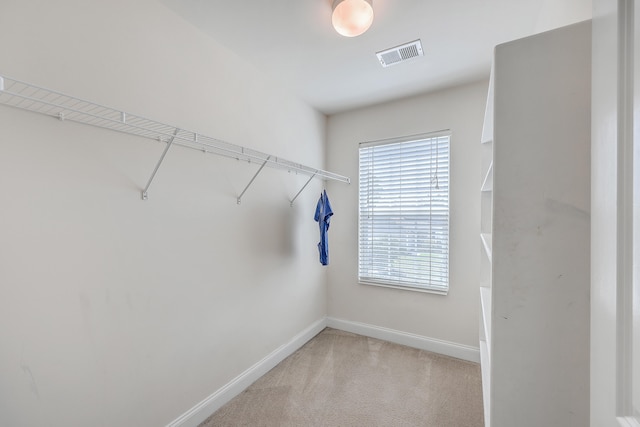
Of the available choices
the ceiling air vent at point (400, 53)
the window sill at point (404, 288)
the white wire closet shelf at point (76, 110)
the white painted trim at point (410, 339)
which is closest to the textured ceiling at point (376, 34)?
the ceiling air vent at point (400, 53)

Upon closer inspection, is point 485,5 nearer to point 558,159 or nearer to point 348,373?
point 558,159

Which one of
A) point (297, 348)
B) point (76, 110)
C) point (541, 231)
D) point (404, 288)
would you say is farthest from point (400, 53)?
point (297, 348)

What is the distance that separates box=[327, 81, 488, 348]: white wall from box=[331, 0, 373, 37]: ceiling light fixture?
140 centimetres

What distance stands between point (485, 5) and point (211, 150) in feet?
6.09

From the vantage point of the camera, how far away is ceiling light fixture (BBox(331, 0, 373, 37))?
4.88 feet

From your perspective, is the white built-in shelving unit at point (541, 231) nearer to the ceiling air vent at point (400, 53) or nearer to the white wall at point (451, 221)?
the ceiling air vent at point (400, 53)

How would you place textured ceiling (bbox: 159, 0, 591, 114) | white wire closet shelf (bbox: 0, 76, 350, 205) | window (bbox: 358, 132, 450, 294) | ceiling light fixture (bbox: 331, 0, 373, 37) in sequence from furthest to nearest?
window (bbox: 358, 132, 450, 294) → textured ceiling (bbox: 159, 0, 591, 114) → ceiling light fixture (bbox: 331, 0, 373, 37) → white wire closet shelf (bbox: 0, 76, 350, 205)

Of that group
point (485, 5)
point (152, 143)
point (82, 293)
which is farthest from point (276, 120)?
point (82, 293)

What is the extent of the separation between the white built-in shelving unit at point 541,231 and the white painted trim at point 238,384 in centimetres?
167

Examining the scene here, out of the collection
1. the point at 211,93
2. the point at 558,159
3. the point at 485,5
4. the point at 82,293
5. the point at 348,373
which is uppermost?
the point at 485,5

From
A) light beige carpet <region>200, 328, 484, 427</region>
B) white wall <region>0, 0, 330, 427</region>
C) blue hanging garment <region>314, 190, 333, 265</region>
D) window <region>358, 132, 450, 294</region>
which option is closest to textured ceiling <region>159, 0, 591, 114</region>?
white wall <region>0, 0, 330, 427</region>

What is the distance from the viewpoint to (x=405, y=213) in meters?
2.84

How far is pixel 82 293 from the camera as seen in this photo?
4.24 ft

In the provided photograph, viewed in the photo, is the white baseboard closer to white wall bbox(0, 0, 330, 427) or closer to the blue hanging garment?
white wall bbox(0, 0, 330, 427)
